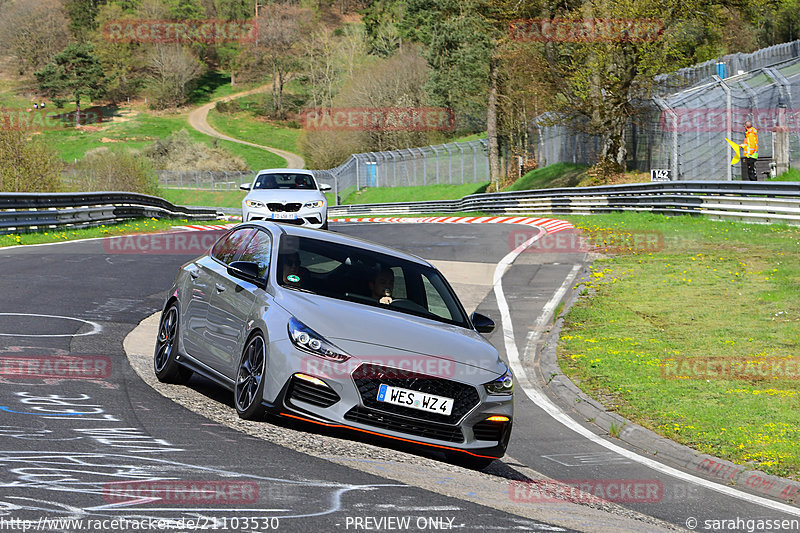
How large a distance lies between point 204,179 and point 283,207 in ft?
267

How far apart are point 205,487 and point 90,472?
2.24 ft

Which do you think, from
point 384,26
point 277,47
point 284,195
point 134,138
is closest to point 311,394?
point 284,195

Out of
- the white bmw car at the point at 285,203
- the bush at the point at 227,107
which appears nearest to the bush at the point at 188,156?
the bush at the point at 227,107

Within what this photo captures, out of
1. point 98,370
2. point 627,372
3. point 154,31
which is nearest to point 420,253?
point 627,372

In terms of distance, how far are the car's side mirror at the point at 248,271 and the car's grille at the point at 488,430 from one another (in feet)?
6.94

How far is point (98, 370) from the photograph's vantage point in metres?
9.45

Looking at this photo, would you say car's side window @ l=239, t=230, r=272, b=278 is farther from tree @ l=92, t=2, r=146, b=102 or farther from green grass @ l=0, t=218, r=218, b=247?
tree @ l=92, t=2, r=146, b=102

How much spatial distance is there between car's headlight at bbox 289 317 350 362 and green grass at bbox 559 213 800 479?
3.99 metres

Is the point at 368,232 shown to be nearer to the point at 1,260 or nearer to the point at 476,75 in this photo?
the point at 1,260

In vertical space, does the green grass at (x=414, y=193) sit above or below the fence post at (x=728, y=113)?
below

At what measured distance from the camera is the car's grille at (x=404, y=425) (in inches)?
277

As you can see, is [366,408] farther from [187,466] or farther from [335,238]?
[335,238]

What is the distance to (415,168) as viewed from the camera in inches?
2869

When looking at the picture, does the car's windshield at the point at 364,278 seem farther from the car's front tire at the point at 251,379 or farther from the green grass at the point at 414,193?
the green grass at the point at 414,193
